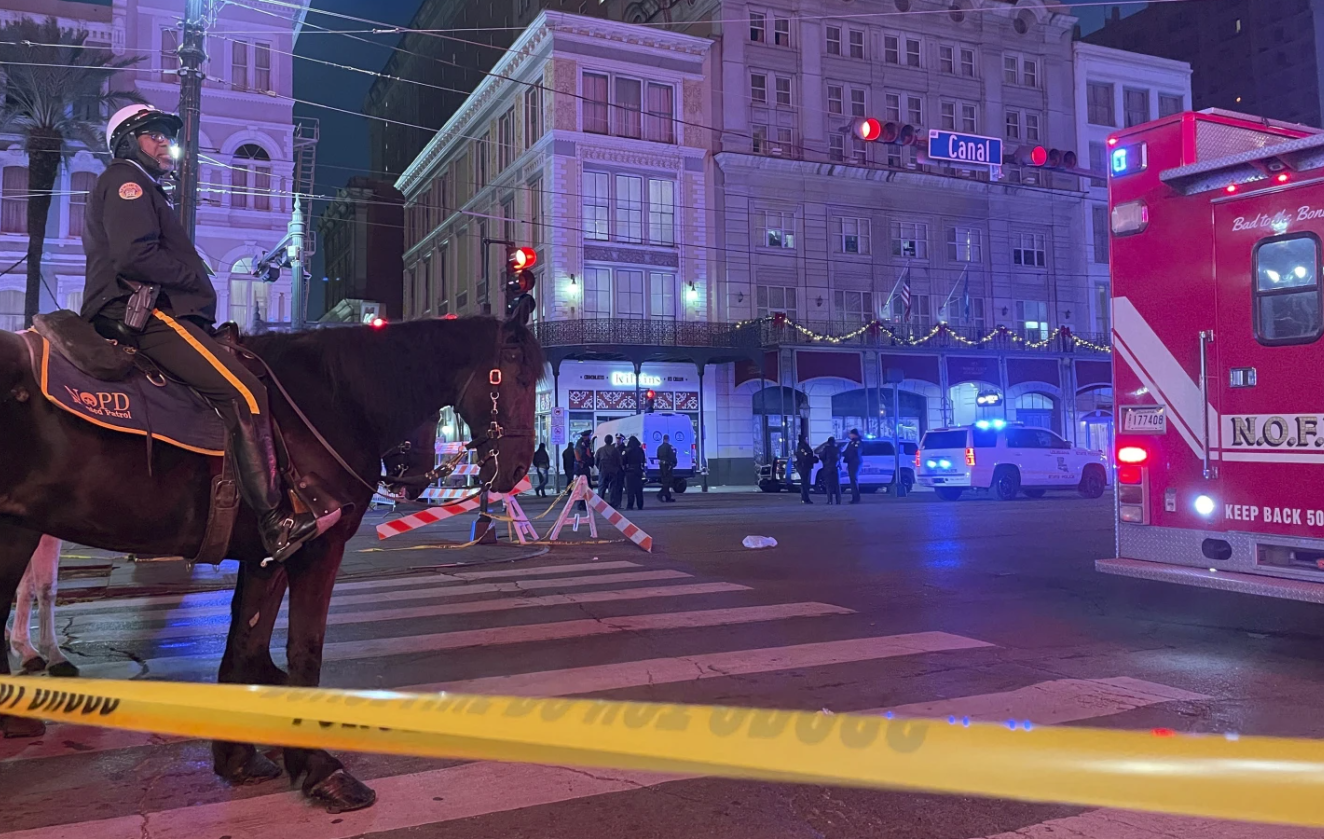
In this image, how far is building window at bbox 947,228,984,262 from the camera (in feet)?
143

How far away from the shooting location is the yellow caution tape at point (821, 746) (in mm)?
1671

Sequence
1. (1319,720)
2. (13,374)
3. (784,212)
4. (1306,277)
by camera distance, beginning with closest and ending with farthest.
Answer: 1. (13,374)
2. (1319,720)
3. (1306,277)
4. (784,212)

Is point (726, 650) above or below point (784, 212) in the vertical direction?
below

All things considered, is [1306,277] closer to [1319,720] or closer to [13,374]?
[1319,720]

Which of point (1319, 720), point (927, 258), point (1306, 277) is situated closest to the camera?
point (1319, 720)

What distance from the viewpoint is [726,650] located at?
21.5 feet

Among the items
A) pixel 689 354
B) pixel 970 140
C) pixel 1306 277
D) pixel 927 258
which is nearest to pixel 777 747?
pixel 1306 277

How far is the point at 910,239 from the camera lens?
42.7 metres

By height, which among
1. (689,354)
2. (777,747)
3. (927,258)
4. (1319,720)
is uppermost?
(927,258)

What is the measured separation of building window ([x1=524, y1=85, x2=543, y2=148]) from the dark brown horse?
116ft

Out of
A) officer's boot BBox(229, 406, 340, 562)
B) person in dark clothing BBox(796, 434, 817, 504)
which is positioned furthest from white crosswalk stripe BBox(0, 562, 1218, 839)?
person in dark clothing BBox(796, 434, 817, 504)

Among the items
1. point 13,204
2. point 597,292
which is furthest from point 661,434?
point 13,204

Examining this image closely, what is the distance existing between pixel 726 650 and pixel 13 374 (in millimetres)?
4515

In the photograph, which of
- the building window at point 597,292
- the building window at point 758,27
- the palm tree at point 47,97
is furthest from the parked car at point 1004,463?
the palm tree at point 47,97
